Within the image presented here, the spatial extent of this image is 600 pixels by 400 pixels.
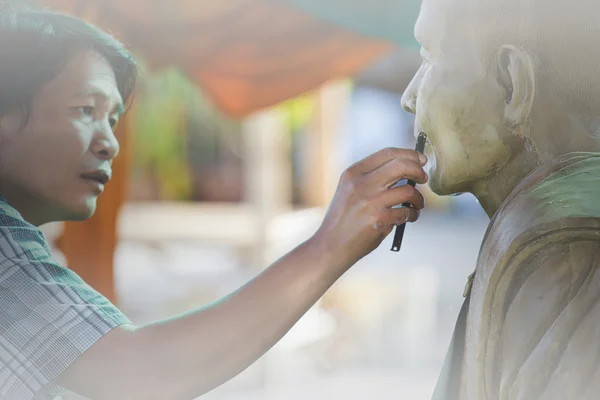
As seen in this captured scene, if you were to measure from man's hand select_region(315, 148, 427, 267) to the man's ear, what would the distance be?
0.14 metres

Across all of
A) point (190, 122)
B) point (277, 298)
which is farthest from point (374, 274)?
point (277, 298)

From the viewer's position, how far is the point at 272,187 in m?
5.10

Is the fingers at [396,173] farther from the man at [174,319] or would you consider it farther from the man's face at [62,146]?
the man's face at [62,146]

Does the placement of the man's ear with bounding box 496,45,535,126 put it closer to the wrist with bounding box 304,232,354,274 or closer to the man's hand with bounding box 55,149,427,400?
the man's hand with bounding box 55,149,427,400

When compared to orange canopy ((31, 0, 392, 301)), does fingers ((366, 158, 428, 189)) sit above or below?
below

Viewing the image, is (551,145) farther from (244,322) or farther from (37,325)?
(37,325)

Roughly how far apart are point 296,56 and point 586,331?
226cm

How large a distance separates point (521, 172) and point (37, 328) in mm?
698

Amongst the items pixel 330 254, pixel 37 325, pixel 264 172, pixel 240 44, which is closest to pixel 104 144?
pixel 37 325

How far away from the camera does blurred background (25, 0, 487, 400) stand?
2609 millimetres

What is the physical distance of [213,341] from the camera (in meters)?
0.97

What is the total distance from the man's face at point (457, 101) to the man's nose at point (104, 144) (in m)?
0.54

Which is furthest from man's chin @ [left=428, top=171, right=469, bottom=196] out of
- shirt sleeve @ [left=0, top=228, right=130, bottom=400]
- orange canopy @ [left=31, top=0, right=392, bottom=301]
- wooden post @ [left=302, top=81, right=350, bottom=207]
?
wooden post @ [left=302, top=81, right=350, bottom=207]

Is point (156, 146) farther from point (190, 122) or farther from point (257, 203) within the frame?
point (257, 203)
